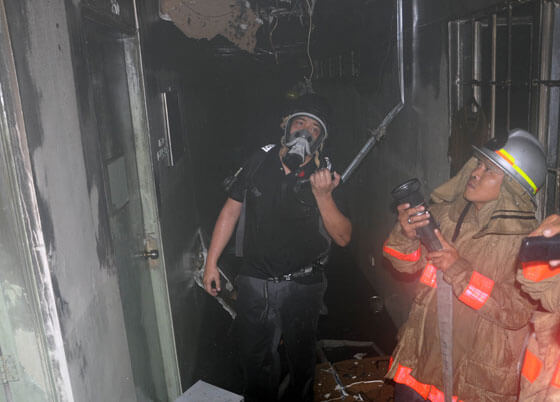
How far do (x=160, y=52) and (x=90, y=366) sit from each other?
2692 millimetres

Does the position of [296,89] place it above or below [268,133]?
above

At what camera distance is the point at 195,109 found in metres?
5.99

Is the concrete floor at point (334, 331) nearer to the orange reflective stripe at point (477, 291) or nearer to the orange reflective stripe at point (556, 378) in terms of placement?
the orange reflective stripe at point (477, 291)

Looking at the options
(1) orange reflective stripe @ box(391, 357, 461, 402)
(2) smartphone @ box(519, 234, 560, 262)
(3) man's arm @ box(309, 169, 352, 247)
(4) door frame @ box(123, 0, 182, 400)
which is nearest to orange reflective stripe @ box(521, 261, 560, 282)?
(2) smartphone @ box(519, 234, 560, 262)

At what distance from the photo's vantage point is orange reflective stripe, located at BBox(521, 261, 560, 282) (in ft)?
6.10

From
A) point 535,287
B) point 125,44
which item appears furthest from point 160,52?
point 535,287

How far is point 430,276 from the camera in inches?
109

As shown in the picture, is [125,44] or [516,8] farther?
[125,44]

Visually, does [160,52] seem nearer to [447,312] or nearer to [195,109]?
[195,109]

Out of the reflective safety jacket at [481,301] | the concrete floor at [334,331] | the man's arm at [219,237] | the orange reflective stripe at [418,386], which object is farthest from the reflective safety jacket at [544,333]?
the concrete floor at [334,331]

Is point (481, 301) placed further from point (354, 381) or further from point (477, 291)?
point (354, 381)

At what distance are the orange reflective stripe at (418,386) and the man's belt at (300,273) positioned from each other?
999 millimetres

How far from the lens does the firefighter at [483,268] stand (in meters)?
2.34

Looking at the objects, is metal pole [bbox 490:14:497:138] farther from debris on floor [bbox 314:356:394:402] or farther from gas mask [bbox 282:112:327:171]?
debris on floor [bbox 314:356:394:402]
